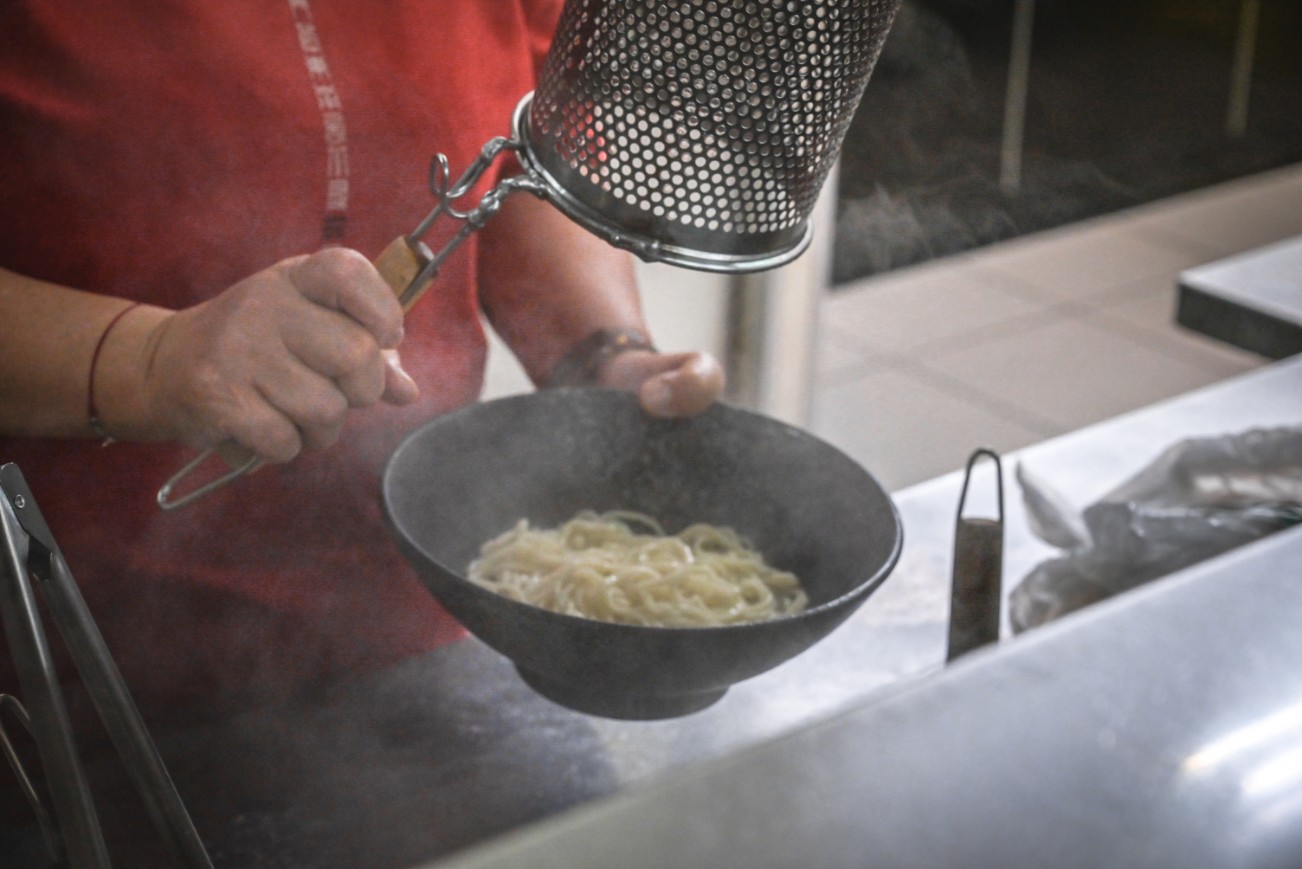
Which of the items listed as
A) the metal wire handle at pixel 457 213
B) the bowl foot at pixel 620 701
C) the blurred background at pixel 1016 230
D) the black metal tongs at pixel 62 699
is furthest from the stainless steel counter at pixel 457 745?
the blurred background at pixel 1016 230

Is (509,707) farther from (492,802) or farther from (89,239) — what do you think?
(89,239)

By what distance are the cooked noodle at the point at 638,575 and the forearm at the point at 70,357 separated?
11.9 inches

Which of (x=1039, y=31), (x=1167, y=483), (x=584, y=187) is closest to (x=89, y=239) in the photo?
(x=584, y=187)

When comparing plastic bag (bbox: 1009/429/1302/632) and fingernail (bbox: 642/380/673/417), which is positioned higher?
fingernail (bbox: 642/380/673/417)

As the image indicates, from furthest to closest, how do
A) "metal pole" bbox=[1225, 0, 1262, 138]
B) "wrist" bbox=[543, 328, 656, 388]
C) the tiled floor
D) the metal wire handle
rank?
"metal pole" bbox=[1225, 0, 1262, 138]
the tiled floor
"wrist" bbox=[543, 328, 656, 388]
the metal wire handle

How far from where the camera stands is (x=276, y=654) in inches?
46.3

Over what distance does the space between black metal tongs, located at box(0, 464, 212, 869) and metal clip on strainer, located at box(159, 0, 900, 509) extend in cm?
26

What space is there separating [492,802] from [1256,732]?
554 mm

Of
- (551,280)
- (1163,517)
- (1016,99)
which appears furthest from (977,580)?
(1016,99)

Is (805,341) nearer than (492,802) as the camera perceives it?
No

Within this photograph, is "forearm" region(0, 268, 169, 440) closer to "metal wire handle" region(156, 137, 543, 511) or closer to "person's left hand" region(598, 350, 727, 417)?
"metal wire handle" region(156, 137, 543, 511)

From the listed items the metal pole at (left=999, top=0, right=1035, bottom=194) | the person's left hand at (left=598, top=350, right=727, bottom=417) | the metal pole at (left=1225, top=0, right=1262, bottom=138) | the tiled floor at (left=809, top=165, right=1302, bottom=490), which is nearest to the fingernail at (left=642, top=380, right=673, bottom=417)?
the person's left hand at (left=598, top=350, right=727, bottom=417)

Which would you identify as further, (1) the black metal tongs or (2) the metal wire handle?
(2) the metal wire handle

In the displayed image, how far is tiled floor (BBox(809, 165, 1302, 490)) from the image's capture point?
324 cm
